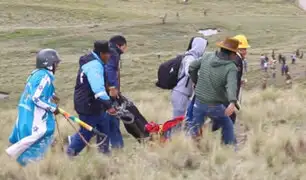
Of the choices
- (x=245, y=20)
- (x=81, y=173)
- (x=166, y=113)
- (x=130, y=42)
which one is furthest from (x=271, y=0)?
(x=81, y=173)

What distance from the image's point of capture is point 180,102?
958 cm

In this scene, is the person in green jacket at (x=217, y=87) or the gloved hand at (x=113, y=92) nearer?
the person in green jacket at (x=217, y=87)

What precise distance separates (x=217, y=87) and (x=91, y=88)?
1.49 m

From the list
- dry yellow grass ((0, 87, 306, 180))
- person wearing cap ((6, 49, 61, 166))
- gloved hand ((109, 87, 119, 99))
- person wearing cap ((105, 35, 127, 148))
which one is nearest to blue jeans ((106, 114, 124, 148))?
person wearing cap ((105, 35, 127, 148))

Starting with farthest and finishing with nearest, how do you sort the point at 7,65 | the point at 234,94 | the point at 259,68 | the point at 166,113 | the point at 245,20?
the point at 245,20 < the point at 7,65 < the point at 259,68 < the point at 166,113 < the point at 234,94

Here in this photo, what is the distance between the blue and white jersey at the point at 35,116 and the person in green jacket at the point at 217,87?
1.79 m

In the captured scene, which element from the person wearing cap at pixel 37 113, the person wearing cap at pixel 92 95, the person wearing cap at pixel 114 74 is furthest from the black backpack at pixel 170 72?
the person wearing cap at pixel 37 113

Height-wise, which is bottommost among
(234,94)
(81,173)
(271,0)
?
(271,0)

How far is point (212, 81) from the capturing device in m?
8.21

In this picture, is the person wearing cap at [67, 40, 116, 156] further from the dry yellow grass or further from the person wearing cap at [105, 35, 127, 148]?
the dry yellow grass

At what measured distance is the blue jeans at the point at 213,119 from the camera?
8.41 meters

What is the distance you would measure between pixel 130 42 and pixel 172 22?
31.8 ft

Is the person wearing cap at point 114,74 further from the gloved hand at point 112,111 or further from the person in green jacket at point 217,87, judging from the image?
the person in green jacket at point 217,87

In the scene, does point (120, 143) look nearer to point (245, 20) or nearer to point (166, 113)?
point (166, 113)
